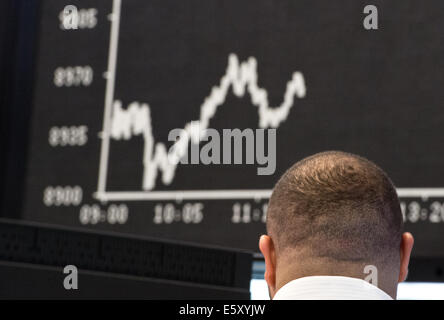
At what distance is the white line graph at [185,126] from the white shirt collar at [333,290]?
127 centimetres

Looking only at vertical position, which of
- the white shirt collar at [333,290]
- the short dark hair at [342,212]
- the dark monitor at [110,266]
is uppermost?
the short dark hair at [342,212]

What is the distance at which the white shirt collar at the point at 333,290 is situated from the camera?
0.83 metres

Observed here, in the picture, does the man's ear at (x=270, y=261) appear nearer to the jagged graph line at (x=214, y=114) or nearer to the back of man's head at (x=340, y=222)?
the back of man's head at (x=340, y=222)

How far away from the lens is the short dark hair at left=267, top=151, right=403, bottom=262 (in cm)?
88

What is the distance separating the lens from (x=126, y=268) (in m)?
1.08

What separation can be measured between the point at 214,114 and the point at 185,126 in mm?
87

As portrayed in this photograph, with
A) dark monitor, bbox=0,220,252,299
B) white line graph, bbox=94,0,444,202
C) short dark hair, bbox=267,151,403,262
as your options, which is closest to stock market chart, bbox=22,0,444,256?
white line graph, bbox=94,0,444,202

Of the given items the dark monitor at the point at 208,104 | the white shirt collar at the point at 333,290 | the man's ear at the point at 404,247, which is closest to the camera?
the white shirt collar at the point at 333,290

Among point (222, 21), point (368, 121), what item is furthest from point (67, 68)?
point (368, 121)

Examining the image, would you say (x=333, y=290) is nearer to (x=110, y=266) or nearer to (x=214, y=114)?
(x=110, y=266)

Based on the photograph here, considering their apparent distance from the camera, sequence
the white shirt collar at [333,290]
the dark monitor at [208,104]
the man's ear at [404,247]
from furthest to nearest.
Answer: the dark monitor at [208,104], the man's ear at [404,247], the white shirt collar at [333,290]

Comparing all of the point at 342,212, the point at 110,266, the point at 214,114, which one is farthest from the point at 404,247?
the point at 214,114

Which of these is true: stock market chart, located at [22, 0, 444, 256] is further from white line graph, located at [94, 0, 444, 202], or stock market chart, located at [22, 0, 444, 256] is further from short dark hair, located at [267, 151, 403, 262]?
short dark hair, located at [267, 151, 403, 262]

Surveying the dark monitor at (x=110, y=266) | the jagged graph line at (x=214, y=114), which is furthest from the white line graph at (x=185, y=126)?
the dark monitor at (x=110, y=266)
